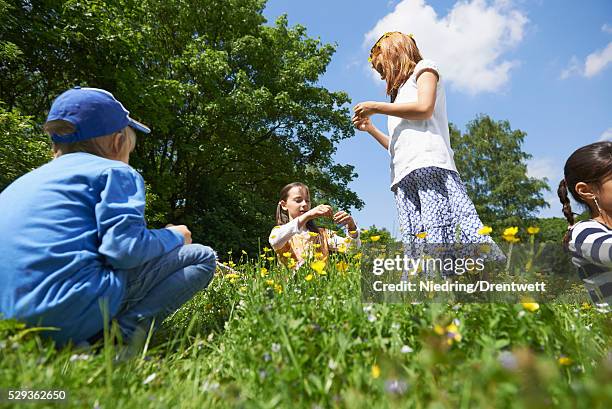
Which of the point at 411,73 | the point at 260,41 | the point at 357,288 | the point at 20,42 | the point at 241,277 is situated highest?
the point at 260,41

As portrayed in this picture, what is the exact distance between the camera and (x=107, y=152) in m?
2.24

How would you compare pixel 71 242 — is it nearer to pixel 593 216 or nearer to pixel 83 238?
pixel 83 238

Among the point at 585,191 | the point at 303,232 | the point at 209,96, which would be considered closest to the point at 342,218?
the point at 303,232

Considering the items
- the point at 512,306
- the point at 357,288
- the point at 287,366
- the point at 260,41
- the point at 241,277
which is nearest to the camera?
the point at 287,366

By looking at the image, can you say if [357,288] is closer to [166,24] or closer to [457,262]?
[457,262]

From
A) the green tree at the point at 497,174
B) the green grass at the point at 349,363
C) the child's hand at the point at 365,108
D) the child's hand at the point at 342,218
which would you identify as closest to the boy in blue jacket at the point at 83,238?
the green grass at the point at 349,363

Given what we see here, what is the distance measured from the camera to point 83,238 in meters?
1.91

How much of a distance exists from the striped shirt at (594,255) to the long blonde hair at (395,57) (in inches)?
59.0

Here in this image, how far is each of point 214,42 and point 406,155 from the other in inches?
553

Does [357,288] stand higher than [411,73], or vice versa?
[411,73]

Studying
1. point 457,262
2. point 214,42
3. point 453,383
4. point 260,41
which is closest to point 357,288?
point 457,262

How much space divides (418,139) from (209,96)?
12.5m

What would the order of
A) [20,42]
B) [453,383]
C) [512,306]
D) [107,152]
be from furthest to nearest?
[20,42] < [107,152] < [512,306] < [453,383]

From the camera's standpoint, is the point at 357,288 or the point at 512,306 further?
the point at 357,288
